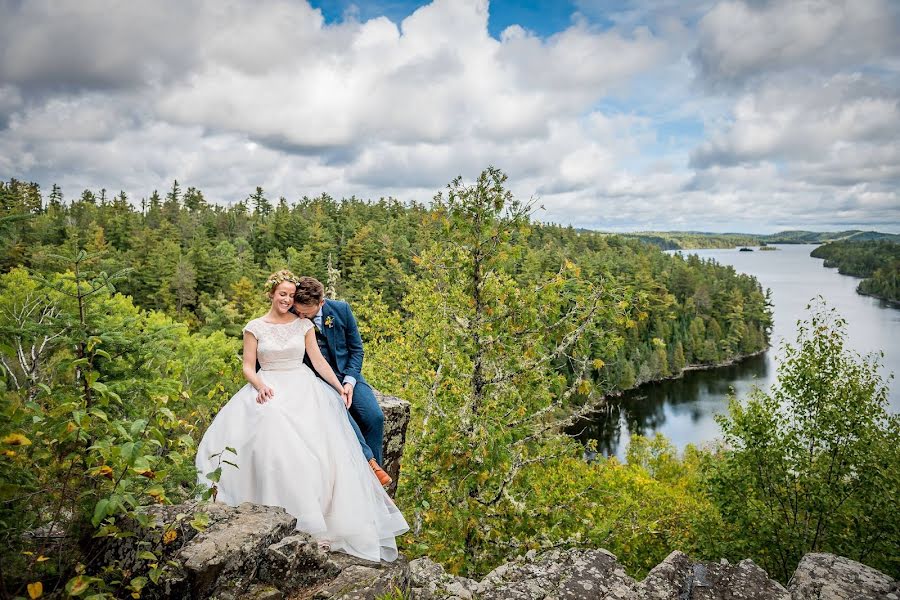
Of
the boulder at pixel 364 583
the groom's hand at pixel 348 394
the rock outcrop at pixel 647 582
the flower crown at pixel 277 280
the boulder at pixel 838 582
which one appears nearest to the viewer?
the boulder at pixel 364 583

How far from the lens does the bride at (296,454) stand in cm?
418

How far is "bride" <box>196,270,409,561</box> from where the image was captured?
4180mm

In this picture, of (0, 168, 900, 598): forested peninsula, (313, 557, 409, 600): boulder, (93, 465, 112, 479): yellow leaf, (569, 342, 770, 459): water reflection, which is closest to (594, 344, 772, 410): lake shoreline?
(569, 342, 770, 459): water reflection

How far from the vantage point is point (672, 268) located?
125188 millimetres

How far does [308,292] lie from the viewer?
5230 millimetres

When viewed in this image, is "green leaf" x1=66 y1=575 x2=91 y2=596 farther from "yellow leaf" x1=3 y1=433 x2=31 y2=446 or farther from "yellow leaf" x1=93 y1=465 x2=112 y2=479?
"yellow leaf" x1=3 y1=433 x2=31 y2=446

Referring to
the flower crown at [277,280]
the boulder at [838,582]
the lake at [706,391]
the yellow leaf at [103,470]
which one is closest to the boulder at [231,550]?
the yellow leaf at [103,470]

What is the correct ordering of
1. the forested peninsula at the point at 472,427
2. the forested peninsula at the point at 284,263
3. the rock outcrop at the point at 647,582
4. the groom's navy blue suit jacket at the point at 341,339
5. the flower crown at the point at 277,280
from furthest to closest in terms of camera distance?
the forested peninsula at the point at 284,263
the groom's navy blue suit jacket at the point at 341,339
the flower crown at the point at 277,280
the rock outcrop at the point at 647,582
the forested peninsula at the point at 472,427

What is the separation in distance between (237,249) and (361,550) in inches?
3672

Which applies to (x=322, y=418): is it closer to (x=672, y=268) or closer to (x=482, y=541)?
(x=482, y=541)

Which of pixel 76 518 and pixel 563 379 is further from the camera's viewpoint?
pixel 563 379

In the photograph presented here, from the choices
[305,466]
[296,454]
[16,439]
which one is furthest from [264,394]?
[16,439]

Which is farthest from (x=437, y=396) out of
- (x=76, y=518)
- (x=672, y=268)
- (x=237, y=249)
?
(x=672, y=268)

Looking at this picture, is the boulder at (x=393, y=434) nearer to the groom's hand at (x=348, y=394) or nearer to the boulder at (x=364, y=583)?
the groom's hand at (x=348, y=394)
